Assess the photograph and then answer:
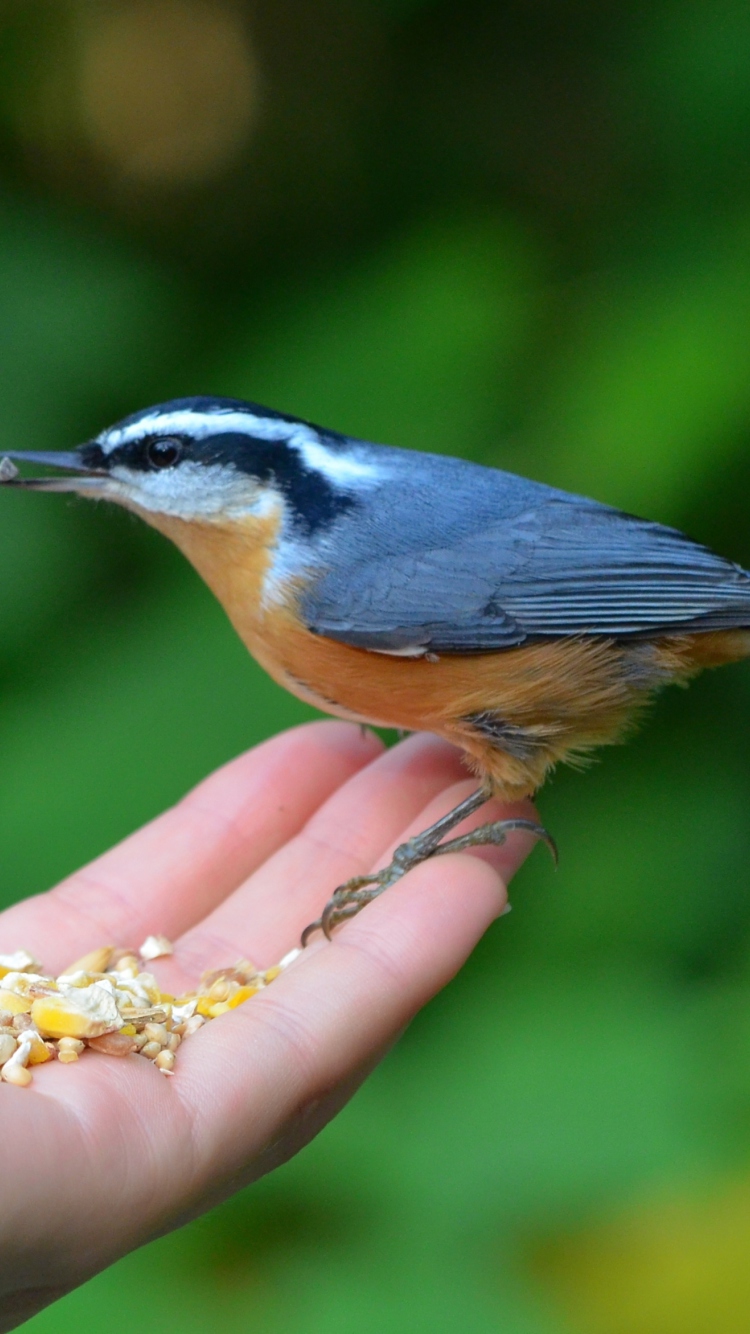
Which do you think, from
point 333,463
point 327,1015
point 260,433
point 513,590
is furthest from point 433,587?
point 327,1015

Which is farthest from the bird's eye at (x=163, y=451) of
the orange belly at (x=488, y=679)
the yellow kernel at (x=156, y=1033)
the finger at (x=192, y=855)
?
the yellow kernel at (x=156, y=1033)

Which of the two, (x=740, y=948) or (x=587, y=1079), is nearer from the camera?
(x=587, y=1079)

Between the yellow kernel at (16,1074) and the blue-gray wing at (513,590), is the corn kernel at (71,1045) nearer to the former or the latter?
the yellow kernel at (16,1074)

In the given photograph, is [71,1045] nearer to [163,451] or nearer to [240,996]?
[240,996]

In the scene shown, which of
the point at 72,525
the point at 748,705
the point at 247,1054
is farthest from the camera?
the point at 72,525

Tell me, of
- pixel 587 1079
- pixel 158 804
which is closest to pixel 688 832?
pixel 587 1079

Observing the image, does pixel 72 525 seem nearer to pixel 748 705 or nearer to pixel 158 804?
pixel 158 804
